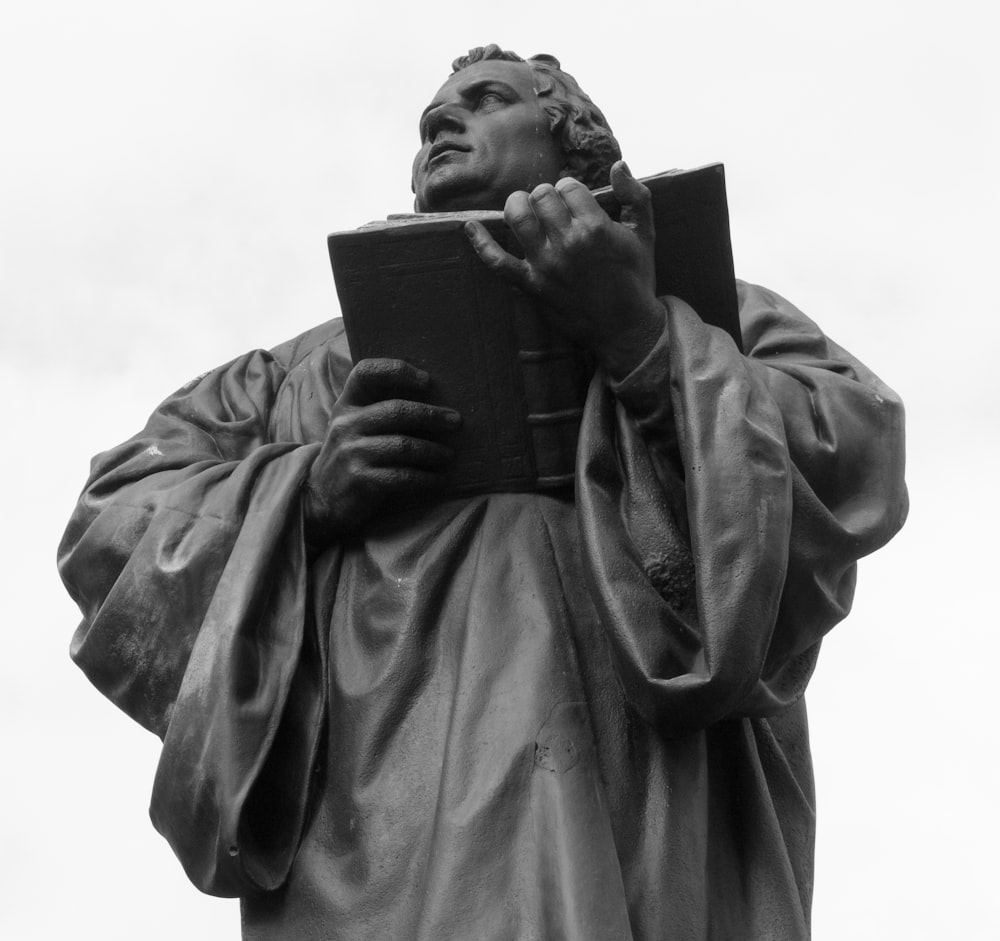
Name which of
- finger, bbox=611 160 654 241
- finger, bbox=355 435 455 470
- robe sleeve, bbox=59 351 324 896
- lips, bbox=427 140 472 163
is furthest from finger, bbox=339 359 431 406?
lips, bbox=427 140 472 163

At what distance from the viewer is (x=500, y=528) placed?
6.71 m

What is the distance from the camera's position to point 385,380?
6.61 m

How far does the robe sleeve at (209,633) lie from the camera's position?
636 cm

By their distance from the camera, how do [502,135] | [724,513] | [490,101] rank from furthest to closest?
[490,101] < [502,135] < [724,513]

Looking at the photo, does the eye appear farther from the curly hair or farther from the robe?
the robe

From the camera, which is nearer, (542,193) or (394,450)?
(542,193)

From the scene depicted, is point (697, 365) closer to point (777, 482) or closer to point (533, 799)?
point (777, 482)

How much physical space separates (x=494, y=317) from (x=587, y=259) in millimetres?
355

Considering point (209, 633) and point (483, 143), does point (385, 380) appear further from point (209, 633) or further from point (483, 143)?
point (483, 143)

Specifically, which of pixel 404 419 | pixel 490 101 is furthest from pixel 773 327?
pixel 404 419

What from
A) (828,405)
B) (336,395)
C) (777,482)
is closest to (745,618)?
(777,482)

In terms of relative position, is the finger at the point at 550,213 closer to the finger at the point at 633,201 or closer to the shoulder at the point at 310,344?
the finger at the point at 633,201

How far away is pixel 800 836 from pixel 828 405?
115 centimetres

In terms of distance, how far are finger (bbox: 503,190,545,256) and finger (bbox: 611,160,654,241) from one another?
0.22 meters
